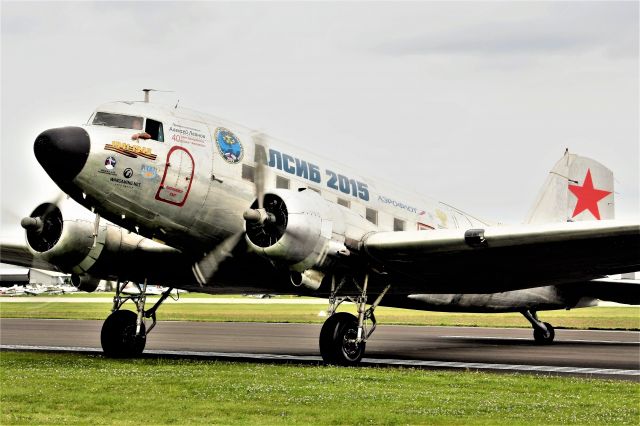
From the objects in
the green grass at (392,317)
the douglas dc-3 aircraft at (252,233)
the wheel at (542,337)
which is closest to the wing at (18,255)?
the douglas dc-3 aircraft at (252,233)

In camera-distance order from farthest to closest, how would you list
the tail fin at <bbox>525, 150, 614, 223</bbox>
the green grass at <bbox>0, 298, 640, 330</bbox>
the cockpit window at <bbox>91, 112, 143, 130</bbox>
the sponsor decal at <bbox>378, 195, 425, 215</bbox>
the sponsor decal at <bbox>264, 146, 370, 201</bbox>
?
the green grass at <bbox>0, 298, 640, 330</bbox> < the tail fin at <bbox>525, 150, 614, 223</bbox> < the sponsor decal at <bbox>378, 195, 425, 215</bbox> < the sponsor decal at <bbox>264, 146, 370, 201</bbox> < the cockpit window at <bbox>91, 112, 143, 130</bbox>

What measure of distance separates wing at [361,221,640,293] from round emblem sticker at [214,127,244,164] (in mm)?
2982

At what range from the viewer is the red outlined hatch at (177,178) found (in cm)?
1533

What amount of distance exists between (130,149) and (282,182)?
314 centimetres

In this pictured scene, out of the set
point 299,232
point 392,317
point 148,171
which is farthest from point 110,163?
point 392,317

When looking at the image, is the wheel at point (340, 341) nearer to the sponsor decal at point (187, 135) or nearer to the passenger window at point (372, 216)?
the passenger window at point (372, 216)

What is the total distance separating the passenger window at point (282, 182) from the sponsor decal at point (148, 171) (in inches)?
98.7

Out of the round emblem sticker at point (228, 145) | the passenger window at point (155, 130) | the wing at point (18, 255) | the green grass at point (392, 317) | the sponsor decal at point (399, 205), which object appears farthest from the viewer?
the green grass at point (392, 317)

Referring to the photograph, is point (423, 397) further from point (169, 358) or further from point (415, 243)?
point (169, 358)

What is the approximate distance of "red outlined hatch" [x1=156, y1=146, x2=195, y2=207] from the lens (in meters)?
15.3

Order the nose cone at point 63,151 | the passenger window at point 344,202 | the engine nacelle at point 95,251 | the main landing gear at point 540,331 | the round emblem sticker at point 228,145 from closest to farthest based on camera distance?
1. the nose cone at point 63,151
2. the round emblem sticker at point 228,145
3. the engine nacelle at point 95,251
4. the passenger window at point 344,202
5. the main landing gear at point 540,331

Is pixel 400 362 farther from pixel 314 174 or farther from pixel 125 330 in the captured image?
pixel 125 330

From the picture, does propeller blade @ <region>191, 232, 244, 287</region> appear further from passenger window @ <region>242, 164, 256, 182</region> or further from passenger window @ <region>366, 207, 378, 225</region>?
passenger window @ <region>366, 207, 378, 225</region>

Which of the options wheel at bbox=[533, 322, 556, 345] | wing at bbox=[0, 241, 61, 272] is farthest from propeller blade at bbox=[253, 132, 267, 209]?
wheel at bbox=[533, 322, 556, 345]
